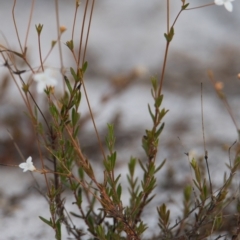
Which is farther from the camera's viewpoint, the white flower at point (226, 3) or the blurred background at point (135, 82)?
the blurred background at point (135, 82)

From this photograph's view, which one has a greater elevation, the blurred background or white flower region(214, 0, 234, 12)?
the blurred background

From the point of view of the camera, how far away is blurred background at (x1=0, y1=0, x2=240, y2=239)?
186 cm

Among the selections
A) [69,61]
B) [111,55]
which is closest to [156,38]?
[111,55]

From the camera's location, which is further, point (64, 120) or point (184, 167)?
point (184, 167)

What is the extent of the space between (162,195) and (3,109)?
816 millimetres

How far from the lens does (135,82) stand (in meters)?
2.48

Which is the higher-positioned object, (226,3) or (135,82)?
(135,82)

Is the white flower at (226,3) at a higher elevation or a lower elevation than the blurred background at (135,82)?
lower

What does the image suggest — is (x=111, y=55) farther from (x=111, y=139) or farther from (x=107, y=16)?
(x=111, y=139)

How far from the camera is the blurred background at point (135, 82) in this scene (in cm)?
186

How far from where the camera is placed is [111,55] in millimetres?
2693

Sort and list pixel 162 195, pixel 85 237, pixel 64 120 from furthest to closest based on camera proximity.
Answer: pixel 162 195 < pixel 85 237 < pixel 64 120

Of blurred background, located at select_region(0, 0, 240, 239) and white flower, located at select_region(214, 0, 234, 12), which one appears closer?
white flower, located at select_region(214, 0, 234, 12)

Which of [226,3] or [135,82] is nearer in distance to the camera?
[226,3]
